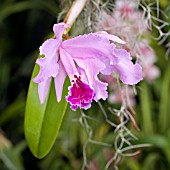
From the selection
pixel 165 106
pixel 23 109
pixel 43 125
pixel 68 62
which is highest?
pixel 68 62

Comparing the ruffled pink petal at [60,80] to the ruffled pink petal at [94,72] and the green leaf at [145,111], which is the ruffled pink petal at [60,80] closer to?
the ruffled pink petal at [94,72]

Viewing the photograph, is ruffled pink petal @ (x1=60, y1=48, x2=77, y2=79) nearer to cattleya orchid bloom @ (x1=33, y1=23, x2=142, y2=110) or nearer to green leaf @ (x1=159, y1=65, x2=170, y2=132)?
cattleya orchid bloom @ (x1=33, y1=23, x2=142, y2=110)

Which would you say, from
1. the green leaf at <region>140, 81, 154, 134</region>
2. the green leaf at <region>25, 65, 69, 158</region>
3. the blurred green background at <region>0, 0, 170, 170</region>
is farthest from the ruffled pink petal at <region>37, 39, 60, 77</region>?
the green leaf at <region>140, 81, 154, 134</region>

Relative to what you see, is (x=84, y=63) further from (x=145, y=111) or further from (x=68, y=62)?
(x=145, y=111)

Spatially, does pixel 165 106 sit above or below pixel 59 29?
below

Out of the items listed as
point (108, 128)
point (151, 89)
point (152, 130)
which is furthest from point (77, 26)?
point (151, 89)

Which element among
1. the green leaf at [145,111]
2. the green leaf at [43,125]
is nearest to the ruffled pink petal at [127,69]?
the green leaf at [43,125]

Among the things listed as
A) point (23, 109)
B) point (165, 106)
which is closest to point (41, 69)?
point (23, 109)

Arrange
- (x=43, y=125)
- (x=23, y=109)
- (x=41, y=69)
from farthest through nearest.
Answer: (x=23, y=109) → (x=43, y=125) → (x=41, y=69)
